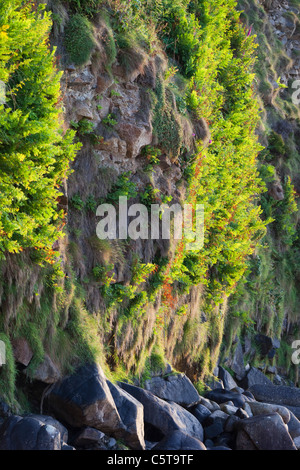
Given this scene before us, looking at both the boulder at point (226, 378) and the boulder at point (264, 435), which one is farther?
the boulder at point (226, 378)

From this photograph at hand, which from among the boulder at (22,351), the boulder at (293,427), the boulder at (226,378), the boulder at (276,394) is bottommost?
the boulder at (276,394)

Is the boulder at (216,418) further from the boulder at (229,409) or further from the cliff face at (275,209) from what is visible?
the cliff face at (275,209)

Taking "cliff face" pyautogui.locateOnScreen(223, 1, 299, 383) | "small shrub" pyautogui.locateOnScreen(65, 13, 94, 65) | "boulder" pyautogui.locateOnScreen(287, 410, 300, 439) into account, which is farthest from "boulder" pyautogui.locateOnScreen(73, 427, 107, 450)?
"cliff face" pyautogui.locateOnScreen(223, 1, 299, 383)

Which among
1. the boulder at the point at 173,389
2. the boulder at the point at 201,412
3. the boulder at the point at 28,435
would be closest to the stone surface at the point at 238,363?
the boulder at the point at 173,389

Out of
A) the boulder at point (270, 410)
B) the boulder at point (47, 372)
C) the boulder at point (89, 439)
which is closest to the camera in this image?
the boulder at point (89, 439)

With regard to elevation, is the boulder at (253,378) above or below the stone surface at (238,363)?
below

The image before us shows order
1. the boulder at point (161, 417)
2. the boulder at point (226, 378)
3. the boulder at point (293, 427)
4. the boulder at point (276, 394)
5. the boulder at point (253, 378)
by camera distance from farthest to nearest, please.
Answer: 1. the boulder at point (253, 378)
2. the boulder at point (276, 394)
3. the boulder at point (226, 378)
4. the boulder at point (293, 427)
5. the boulder at point (161, 417)

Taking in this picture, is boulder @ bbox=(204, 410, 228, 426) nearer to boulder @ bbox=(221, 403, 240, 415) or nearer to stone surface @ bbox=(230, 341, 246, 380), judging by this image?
boulder @ bbox=(221, 403, 240, 415)
